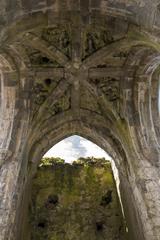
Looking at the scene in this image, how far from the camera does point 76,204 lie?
1077 cm

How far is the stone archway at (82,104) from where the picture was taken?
21.1 ft

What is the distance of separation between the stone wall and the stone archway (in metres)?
2.89

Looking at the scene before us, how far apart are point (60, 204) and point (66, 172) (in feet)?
4.25

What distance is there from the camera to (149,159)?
690 cm

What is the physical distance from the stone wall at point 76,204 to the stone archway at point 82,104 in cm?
289

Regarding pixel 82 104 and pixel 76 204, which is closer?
pixel 82 104

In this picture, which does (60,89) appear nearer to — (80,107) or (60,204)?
(80,107)

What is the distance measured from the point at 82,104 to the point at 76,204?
422 centimetres

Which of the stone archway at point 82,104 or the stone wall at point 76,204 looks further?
the stone wall at point 76,204

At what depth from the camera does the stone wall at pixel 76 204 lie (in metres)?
10.1

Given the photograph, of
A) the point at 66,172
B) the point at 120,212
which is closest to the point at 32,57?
the point at 66,172

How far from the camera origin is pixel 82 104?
8.50m

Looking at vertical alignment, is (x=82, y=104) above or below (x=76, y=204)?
above

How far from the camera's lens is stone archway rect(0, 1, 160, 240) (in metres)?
6.43
